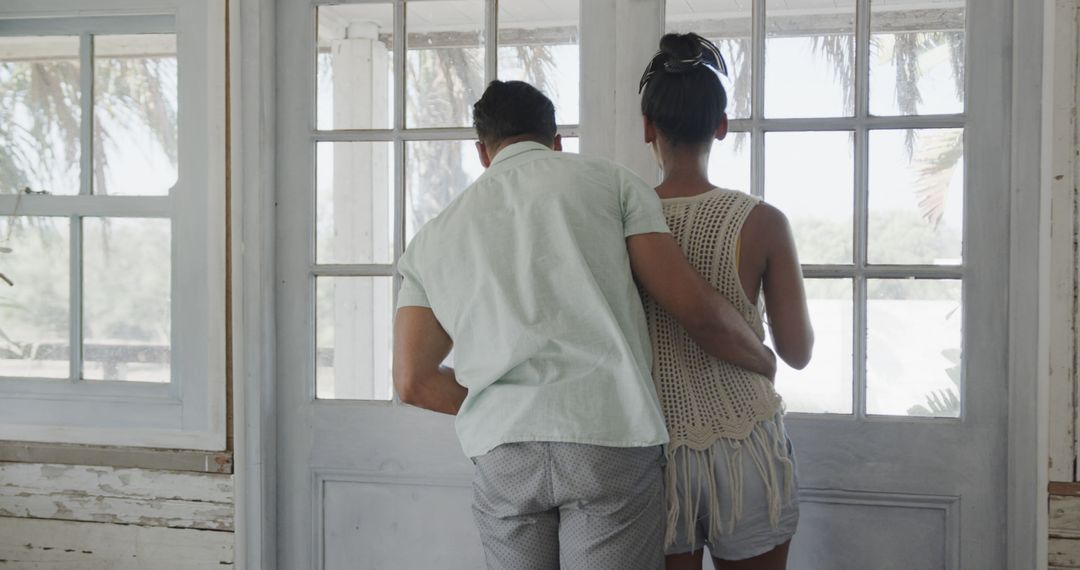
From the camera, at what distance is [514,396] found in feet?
4.26

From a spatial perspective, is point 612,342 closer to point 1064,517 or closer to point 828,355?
point 828,355

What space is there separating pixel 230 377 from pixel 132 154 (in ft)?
2.17

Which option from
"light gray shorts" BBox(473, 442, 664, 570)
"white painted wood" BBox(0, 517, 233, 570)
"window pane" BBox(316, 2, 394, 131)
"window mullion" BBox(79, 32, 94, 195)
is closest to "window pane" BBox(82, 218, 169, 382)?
"window mullion" BBox(79, 32, 94, 195)

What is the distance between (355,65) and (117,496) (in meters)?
1.30

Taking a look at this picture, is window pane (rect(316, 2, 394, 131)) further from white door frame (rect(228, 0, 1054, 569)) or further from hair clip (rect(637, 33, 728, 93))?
hair clip (rect(637, 33, 728, 93))

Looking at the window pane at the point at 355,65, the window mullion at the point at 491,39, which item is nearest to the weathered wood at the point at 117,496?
the window pane at the point at 355,65

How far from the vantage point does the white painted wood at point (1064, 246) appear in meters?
1.79

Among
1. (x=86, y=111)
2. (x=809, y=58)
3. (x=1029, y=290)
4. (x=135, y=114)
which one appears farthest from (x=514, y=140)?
(x=86, y=111)

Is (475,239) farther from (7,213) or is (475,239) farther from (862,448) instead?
(7,213)

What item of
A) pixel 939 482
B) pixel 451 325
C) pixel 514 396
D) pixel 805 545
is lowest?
pixel 805 545

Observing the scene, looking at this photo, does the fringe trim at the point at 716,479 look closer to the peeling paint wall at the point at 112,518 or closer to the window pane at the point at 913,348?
the window pane at the point at 913,348

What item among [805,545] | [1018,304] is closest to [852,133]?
[1018,304]

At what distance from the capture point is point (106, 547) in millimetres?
2256

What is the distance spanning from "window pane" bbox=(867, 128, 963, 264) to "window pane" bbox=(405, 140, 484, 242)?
0.97m
